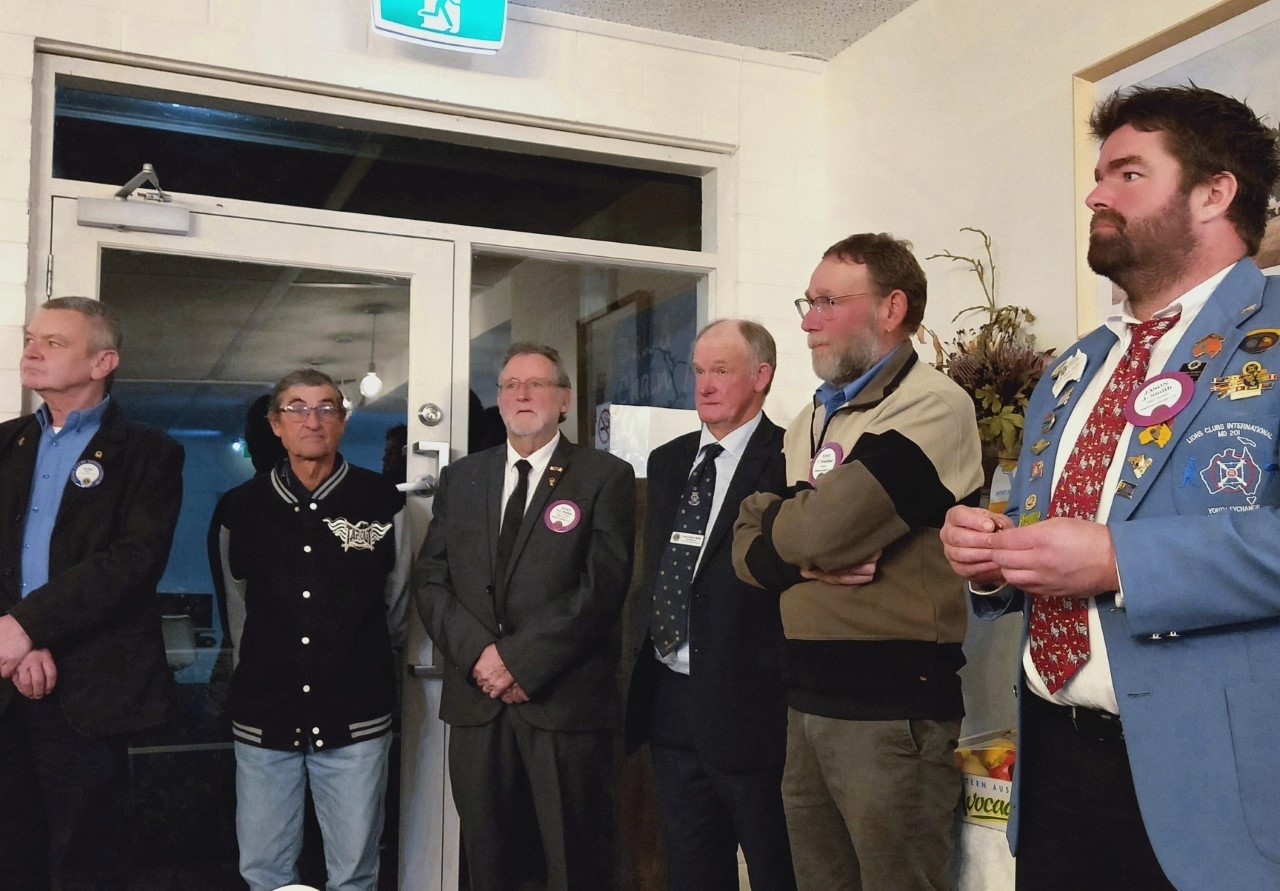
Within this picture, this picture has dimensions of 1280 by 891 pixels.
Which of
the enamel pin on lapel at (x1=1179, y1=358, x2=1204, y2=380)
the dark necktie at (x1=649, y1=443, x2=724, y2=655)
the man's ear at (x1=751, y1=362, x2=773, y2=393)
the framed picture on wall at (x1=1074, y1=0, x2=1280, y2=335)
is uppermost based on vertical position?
the framed picture on wall at (x1=1074, y1=0, x2=1280, y2=335)

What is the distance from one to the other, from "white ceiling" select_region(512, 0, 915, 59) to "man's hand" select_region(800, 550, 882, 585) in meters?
2.18

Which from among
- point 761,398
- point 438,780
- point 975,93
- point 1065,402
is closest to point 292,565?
point 438,780

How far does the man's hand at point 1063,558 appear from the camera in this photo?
1303 mm

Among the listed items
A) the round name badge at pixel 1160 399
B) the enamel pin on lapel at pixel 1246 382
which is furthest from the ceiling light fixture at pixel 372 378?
the enamel pin on lapel at pixel 1246 382

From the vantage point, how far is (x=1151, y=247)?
146cm

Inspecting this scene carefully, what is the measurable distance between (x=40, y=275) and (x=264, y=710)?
1315mm

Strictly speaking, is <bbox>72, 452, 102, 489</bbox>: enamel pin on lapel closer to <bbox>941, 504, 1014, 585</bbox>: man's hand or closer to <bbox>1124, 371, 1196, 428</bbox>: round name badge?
<bbox>941, 504, 1014, 585</bbox>: man's hand

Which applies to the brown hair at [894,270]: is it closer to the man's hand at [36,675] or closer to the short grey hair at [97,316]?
the short grey hair at [97,316]

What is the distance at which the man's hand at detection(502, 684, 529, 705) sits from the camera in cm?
277

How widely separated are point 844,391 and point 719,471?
22.2 inches

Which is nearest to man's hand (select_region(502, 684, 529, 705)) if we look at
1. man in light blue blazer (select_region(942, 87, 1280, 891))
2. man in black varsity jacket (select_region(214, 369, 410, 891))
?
man in black varsity jacket (select_region(214, 369, 410, 891))

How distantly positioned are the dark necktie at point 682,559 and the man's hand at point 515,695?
387mm

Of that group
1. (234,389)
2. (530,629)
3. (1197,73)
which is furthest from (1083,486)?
(234,389)

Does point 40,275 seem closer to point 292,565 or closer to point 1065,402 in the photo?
point 292,565
